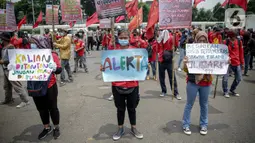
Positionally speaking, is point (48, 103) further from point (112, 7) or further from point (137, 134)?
point (112, 7)

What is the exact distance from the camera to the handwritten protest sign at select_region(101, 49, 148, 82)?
3510 millimetres

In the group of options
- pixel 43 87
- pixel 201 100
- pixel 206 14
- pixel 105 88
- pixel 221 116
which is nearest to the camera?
pixel 43 87

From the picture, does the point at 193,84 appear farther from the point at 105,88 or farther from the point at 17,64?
the point at 105,88

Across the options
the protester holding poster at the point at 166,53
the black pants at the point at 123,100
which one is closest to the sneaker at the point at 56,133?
the black pants at the point at 123,100

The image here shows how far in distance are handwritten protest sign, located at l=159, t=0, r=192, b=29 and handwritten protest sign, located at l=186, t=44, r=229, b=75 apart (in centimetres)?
173

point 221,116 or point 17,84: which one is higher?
point 17,84

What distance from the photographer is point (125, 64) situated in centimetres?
354

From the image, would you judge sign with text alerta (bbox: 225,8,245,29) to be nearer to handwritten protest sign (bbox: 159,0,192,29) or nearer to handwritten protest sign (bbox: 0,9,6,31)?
handwritten protest sign (bbox: 159,0,192,29)

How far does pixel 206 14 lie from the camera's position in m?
66.0

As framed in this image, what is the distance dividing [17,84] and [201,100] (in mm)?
4691

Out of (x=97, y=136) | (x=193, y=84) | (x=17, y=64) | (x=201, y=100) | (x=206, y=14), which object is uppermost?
(x=206, y=14)

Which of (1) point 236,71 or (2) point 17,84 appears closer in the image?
(2) point 17,84

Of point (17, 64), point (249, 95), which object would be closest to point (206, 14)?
point (249, 95)

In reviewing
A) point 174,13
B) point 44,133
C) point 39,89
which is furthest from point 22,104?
point 174,13
